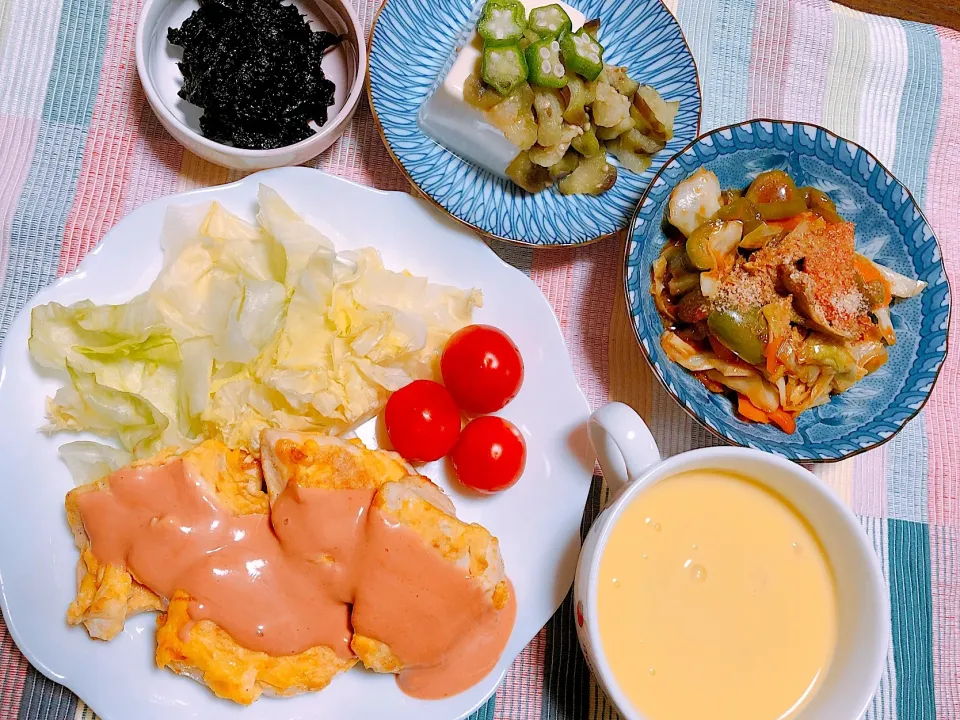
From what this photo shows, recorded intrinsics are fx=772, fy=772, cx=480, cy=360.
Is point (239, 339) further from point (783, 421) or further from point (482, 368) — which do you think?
point (783, 421)

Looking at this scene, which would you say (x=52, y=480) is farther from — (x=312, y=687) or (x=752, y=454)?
(x=752, y=454)

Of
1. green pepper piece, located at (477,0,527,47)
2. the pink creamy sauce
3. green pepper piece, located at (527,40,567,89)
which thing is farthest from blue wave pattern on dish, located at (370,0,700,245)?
the pink creamy sauce

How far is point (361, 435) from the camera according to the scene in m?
2.21

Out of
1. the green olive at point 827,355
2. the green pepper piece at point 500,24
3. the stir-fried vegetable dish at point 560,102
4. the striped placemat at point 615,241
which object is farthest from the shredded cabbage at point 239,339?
the green olive at point 827,355

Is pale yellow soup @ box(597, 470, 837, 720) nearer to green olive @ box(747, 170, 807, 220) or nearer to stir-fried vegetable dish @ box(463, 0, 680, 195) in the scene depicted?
green olive @ box(747, 170, 807, 220)

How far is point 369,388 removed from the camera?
83.4 inches

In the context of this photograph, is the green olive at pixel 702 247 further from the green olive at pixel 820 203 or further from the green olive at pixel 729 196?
the green olive at pixel 820 203

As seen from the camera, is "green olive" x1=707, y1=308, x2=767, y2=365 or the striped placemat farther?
the striped placemat

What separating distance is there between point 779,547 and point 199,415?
1536 millimetres

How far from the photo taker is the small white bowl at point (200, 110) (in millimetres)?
Answer: 2049

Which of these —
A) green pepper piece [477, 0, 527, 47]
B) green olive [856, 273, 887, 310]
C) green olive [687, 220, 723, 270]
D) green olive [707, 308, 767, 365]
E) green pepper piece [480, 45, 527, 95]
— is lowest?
green olive [707, 308, 767, 365]

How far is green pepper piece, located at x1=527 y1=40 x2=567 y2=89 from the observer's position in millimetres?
2119

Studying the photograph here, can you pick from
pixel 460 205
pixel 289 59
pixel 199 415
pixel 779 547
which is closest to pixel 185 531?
pixel 199 415

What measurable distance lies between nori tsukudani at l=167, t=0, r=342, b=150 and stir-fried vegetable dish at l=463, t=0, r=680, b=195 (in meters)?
0.48
